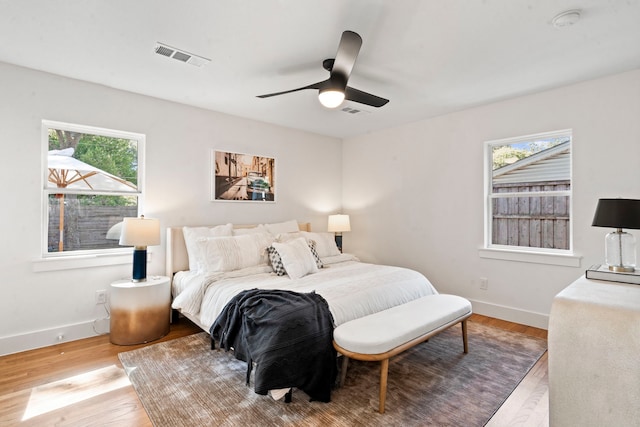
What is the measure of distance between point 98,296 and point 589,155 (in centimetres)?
513

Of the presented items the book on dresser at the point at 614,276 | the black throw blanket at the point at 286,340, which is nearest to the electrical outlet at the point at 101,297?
the black throw blanket at the point at 286,340

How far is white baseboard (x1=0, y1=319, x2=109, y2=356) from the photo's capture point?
9.23ft

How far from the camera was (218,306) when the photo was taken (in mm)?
2713

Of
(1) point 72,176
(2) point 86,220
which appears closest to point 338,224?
(2) point 86,220

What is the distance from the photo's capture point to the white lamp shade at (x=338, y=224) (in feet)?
16.4

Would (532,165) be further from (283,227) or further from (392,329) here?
(283,227)

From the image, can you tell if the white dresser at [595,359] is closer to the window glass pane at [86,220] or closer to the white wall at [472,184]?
the white wall at [472,184]

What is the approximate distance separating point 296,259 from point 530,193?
2.76 metres

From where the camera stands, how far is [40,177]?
2.98 metres

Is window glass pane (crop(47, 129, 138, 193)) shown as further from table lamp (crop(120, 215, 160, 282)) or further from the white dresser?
the white dresser

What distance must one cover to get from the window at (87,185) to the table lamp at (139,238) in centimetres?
45

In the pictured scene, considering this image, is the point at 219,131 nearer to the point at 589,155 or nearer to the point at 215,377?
the point at 215,377

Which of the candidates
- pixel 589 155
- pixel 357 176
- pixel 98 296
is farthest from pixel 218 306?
pixel 589 155

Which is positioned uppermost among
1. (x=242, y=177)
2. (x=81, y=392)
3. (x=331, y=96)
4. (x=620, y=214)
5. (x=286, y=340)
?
(x=331, y=96)
